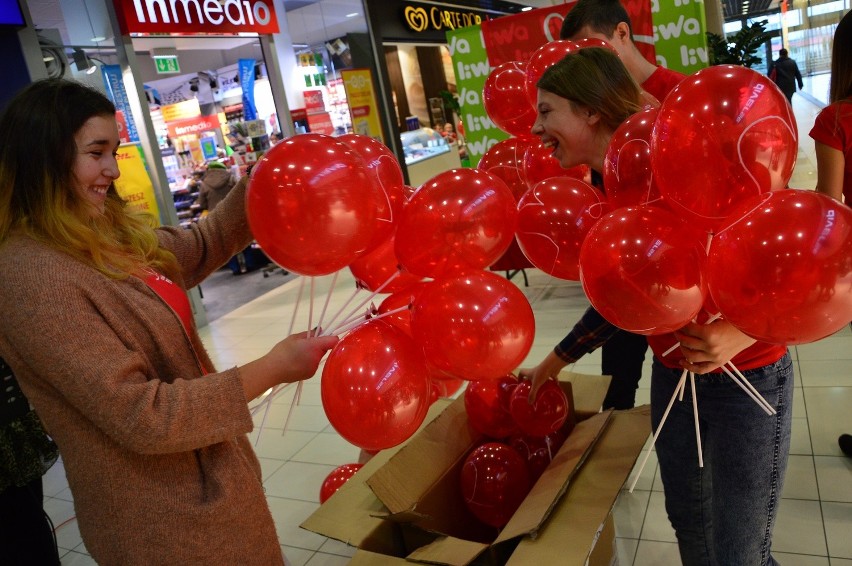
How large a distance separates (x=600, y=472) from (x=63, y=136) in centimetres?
146

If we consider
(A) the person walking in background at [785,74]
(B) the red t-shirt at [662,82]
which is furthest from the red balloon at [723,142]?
(A) the person walking in background at [785,74]

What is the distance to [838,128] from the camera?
1.68 m

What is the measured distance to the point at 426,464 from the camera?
1.90m

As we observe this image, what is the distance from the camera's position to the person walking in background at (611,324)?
1.66 m

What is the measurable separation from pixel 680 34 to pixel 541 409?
122 inches

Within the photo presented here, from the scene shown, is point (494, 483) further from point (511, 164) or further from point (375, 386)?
point (511, 164)

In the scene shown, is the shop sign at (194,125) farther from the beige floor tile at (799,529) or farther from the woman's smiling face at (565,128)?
the beige floor tile at (799,529)

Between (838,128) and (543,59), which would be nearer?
(838,128)

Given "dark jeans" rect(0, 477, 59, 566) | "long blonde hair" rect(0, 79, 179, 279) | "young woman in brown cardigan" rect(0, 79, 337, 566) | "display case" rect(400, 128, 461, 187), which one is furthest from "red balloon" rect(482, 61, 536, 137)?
"display case" rect(400, 128, 461, 187)

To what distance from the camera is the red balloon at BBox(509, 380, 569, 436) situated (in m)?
1.91

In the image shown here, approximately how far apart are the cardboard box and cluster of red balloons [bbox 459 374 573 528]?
7 cm

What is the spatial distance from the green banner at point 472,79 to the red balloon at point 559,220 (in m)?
3.51

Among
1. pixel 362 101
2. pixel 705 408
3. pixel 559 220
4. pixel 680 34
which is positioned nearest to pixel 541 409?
pixel 705 408

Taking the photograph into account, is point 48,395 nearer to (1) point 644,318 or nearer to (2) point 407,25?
(1) point 644,318
